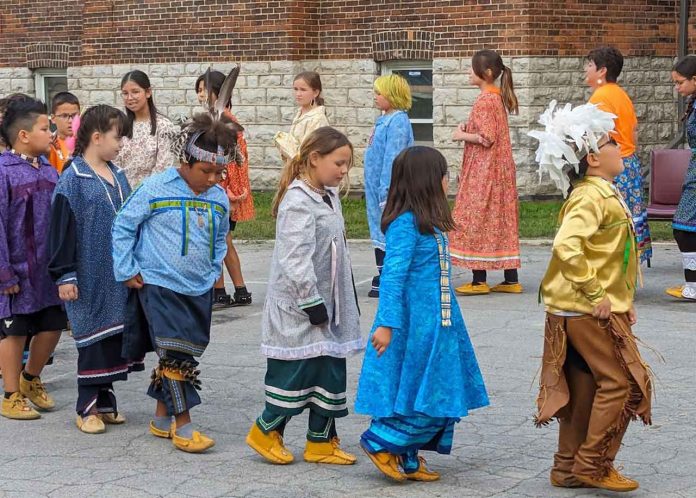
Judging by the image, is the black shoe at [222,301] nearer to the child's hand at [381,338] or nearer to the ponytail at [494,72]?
the ponytail at [494,72]

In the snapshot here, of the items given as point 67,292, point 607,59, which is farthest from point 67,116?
point 607,59

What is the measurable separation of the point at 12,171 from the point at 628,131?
495 cm

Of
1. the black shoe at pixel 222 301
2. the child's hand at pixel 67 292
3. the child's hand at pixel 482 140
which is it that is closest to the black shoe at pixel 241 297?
the black shoe at pixel 222 301

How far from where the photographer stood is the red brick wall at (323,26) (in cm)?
1630

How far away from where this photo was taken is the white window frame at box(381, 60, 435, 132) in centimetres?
1752

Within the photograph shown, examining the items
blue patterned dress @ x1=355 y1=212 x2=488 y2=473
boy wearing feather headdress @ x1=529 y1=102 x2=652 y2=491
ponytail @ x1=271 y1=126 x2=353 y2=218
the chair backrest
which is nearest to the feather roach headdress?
ponytail @ x1=271 y1=126 x2=353 y2=218

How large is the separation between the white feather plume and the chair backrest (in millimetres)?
6681

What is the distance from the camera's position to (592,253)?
542cm

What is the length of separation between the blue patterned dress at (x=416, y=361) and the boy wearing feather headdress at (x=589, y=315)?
384mm

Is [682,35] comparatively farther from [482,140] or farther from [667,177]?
[482,140]

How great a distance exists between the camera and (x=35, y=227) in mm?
7117

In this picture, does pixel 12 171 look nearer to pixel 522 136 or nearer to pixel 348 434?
pixel 348 434

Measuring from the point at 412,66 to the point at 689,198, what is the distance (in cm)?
820

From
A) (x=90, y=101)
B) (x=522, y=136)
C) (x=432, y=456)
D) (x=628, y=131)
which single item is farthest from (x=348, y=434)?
(x=90, y=101)
